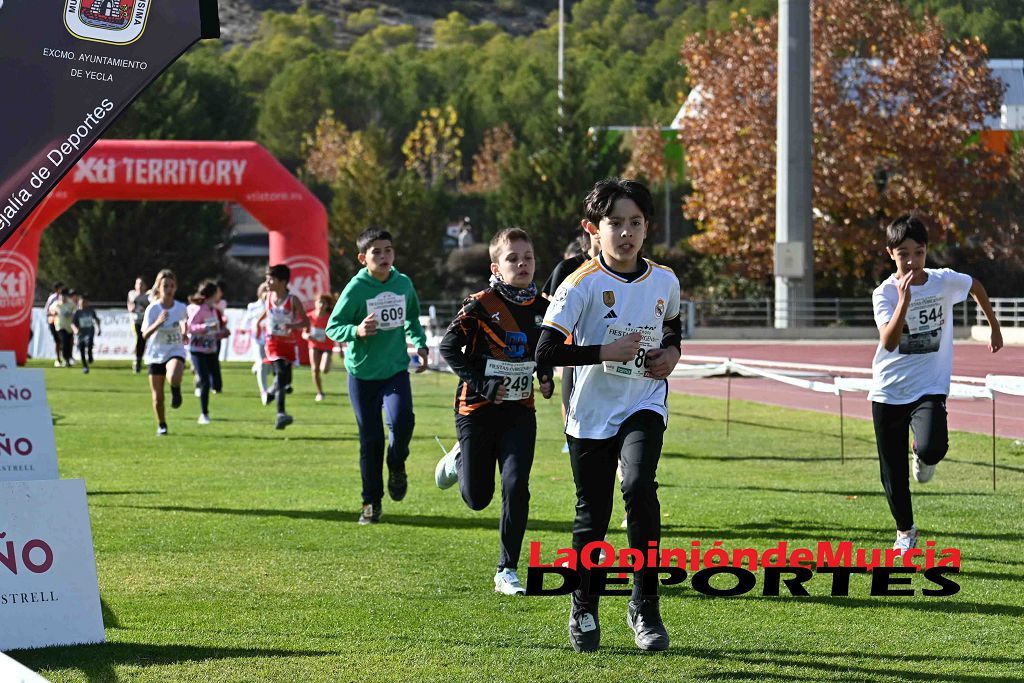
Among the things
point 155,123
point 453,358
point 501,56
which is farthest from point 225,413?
point 501,56

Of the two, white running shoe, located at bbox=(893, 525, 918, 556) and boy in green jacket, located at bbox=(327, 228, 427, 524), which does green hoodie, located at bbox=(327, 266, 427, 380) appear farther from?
white running shoe, located at bbox=(893, 525, 918, 556)

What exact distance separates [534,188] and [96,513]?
43.7m

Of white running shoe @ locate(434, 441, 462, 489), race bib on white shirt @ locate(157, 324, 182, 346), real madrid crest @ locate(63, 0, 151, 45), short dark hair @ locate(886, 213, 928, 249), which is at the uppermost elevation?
real madrid crest @ locate(63, 0, 151, 45)

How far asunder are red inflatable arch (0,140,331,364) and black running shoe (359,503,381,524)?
21137 millimetres

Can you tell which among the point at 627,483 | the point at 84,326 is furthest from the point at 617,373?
the point at 84,326

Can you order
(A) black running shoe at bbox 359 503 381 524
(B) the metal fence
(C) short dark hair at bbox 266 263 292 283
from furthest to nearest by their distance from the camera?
(B) the metal fence, (C) short dark hair at bbox 266 263 292 283, (A) black running shoe at bbox 359 503 381 524

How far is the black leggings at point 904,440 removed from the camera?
865cm

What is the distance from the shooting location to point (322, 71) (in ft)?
417

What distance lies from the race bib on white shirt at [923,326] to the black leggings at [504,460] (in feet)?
7.17

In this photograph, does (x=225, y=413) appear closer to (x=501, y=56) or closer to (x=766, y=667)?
(x=766, y=667)

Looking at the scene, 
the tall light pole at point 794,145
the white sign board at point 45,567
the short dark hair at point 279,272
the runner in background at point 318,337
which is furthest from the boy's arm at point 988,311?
the tall light pole at point 794,145

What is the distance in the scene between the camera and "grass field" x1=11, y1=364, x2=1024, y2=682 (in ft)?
20.6

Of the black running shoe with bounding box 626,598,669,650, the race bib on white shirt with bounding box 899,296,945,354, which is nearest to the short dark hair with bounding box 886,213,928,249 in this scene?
the race bib on white shirt with bounding box 899,296,945,354

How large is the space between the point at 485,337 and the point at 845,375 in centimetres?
1710
